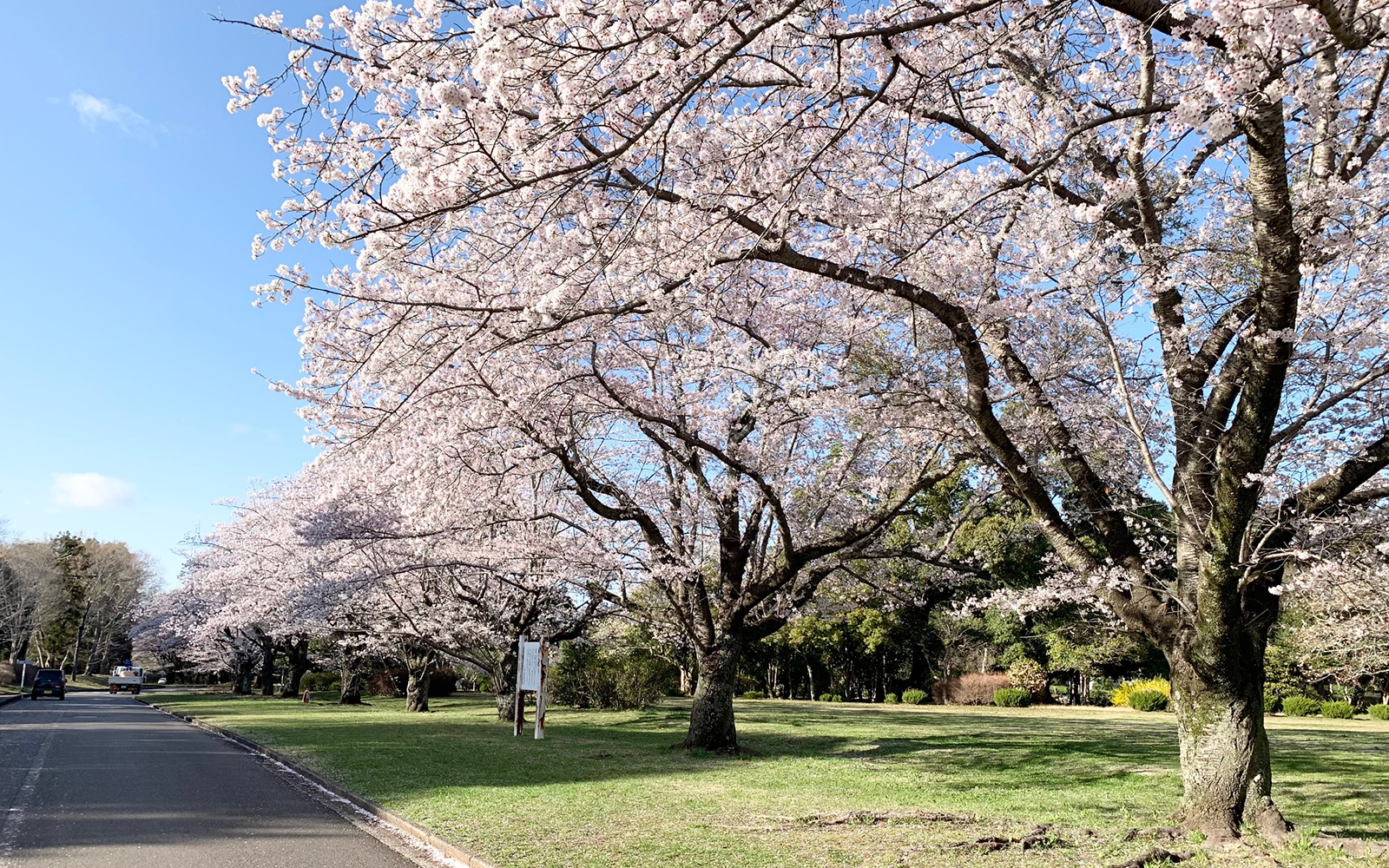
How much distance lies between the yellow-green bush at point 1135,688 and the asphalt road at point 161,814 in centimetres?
2768

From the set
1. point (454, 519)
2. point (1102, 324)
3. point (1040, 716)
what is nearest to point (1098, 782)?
point (1102, 324)

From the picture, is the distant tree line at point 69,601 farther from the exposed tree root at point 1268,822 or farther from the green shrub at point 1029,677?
the exposed tree root at point 1268,822

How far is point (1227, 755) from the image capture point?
714cm

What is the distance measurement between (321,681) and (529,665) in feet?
117

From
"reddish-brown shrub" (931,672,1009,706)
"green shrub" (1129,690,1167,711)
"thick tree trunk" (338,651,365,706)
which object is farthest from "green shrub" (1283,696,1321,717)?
"thick tree trunk" (338,651,365,706)

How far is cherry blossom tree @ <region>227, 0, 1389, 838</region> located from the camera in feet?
17.9

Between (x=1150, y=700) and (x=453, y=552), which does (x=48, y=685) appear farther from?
(x=1150, y=700)

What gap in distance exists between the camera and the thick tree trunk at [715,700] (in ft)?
49.5

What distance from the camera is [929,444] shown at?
37.8ft

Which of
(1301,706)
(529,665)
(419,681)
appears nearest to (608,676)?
(419,681)

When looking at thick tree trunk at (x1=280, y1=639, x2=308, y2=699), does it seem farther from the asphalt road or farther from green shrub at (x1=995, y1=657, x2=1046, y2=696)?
green shrub at (x1=995, y1=657, x2=1046, y2=696)

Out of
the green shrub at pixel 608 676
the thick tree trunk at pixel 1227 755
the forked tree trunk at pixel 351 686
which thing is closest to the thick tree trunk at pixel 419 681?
the green shrub at pixel 608 676

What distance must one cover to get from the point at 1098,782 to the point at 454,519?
35.5ft

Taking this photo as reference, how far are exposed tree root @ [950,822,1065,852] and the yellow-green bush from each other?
1015 inches
